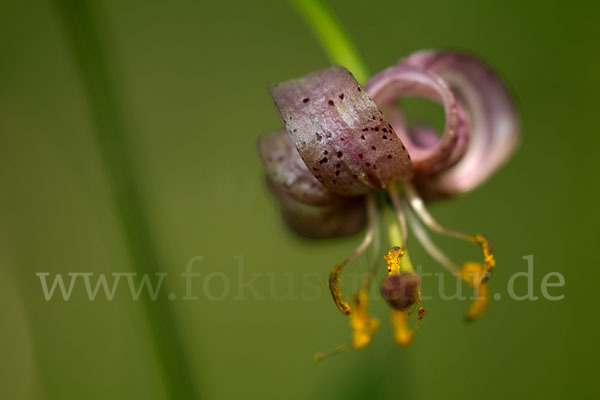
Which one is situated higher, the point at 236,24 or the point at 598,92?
the point at 236,24

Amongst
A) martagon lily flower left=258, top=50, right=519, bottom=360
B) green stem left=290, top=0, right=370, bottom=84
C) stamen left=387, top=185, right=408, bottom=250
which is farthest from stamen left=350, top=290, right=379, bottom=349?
green stem left=290, top=0, right=370, bottom=84

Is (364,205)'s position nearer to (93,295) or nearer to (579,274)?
(579,274)

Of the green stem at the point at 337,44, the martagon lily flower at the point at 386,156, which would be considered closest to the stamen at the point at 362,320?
the martagon lily flower at the point at 386,156

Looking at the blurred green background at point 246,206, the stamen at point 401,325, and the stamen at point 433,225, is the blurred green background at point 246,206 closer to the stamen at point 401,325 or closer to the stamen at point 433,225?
the stamen at point 433,225

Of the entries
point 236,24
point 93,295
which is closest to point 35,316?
point 93,295

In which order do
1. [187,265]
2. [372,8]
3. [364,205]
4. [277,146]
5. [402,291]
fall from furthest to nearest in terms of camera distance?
1. [372,8]
2. [187,265]
3. [364,205]
4. [277,146]
5. [402,291]

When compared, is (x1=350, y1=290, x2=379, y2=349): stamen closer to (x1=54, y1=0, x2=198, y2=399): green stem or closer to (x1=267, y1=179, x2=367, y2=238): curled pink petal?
(x1=267, y1=179, x2=367, y2=238): curled pink petal

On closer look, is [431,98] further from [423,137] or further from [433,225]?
[433,225]
